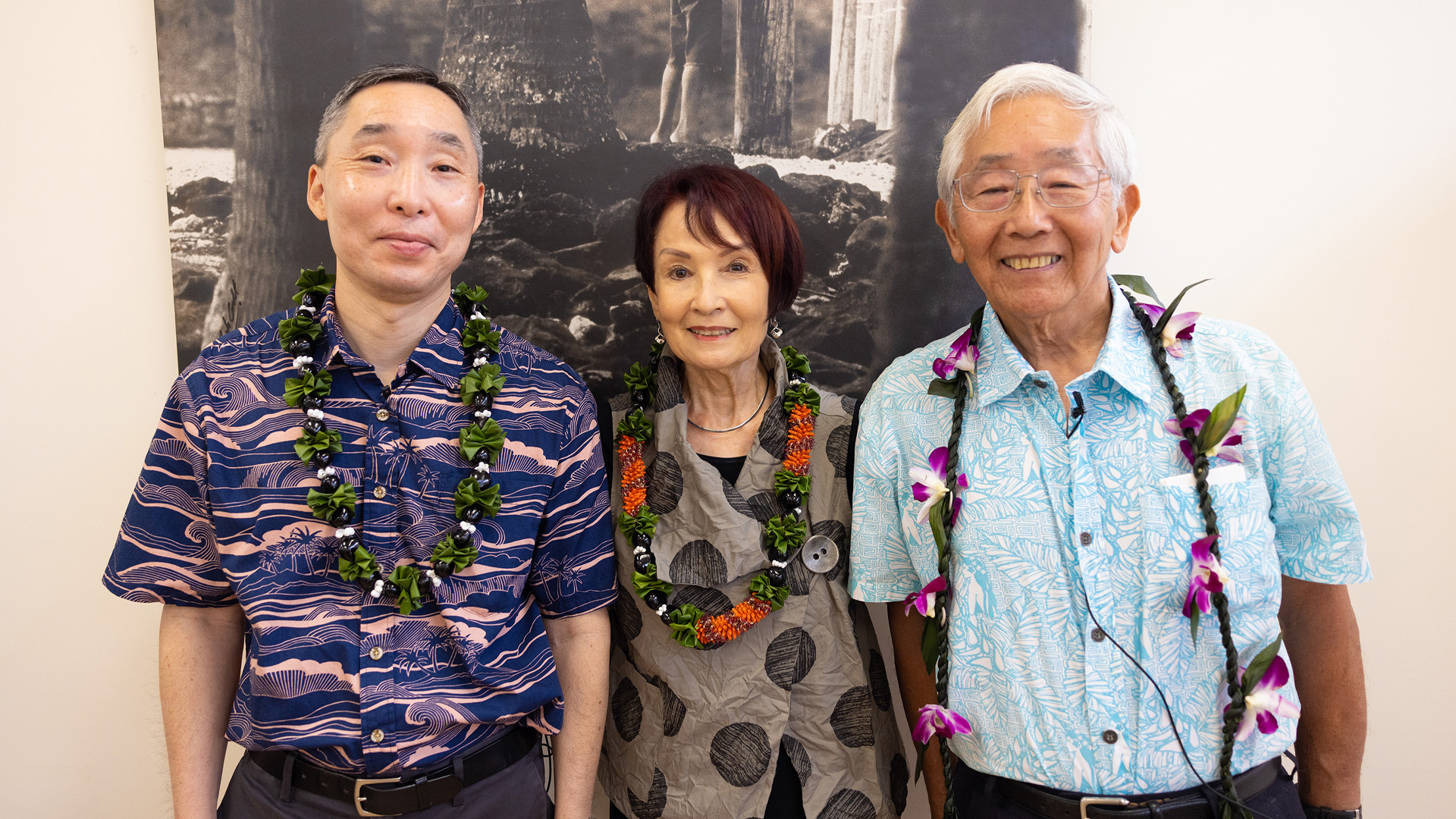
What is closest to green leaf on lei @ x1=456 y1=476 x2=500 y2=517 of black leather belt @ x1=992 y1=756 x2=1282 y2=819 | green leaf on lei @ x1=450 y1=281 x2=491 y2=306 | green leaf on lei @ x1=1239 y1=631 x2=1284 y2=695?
green leaf on lei @ x1=450 y1=281 x2=491 y2=306

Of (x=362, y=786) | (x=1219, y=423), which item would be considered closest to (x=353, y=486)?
(x=362, y=786)

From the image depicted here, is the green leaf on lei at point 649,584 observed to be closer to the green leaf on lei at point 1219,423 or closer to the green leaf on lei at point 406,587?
the green leaf on lei at point 406,587

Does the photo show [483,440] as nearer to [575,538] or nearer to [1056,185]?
[575,538]

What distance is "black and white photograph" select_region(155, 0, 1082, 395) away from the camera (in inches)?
79.0

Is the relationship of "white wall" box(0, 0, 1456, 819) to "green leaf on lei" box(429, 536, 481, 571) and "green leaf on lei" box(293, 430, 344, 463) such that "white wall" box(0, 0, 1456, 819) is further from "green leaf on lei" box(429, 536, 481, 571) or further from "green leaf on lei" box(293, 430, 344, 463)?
"green leaf on lei" box(429, 536, 481, 571)

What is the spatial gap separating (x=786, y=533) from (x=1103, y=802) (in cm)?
76

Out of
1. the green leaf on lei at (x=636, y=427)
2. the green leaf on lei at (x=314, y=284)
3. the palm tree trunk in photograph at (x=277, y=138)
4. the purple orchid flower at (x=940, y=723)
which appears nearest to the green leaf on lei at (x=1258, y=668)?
the purple orchid flower at (x=940, y=723)

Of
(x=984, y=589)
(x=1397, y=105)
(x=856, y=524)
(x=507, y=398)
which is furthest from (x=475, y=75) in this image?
(x=1397, y=105)

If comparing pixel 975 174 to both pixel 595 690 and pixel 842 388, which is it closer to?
pixel 842 388

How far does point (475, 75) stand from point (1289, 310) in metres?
2.28

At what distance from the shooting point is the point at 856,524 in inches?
65.1

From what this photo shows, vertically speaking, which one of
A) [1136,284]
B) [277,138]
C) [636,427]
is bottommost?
[636,427]

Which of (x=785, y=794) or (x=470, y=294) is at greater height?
(x=470, y=294)

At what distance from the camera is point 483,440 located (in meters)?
1.53
